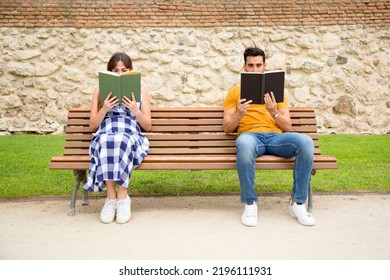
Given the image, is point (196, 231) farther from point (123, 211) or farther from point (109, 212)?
point (109, 212)

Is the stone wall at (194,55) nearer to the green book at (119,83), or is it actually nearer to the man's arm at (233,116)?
the man's arm at (233,116)

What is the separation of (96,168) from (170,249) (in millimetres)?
1171

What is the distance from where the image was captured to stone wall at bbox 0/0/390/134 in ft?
34.4

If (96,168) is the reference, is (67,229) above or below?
below

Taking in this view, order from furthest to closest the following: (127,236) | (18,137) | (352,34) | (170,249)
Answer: (352,34)
(18,137)
(127,236)
(170,249)

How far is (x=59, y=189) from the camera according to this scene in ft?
19.3

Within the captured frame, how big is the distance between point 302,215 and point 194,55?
21.2ft

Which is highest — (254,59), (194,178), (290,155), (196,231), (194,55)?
(254,59)

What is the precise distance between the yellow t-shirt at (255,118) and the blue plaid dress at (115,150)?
35.2 inches

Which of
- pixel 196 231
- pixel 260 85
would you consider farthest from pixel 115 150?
pixel 260 85

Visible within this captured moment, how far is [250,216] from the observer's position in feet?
14.8

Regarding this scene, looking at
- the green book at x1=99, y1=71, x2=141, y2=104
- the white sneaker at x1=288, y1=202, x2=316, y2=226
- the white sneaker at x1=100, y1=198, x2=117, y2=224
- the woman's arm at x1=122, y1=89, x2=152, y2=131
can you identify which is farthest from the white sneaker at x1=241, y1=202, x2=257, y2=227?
the green book at x1=99, y1=71, x2=141, y2=104

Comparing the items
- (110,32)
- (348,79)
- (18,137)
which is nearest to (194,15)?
(110,32)

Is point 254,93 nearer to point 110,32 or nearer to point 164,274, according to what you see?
point 164,274
